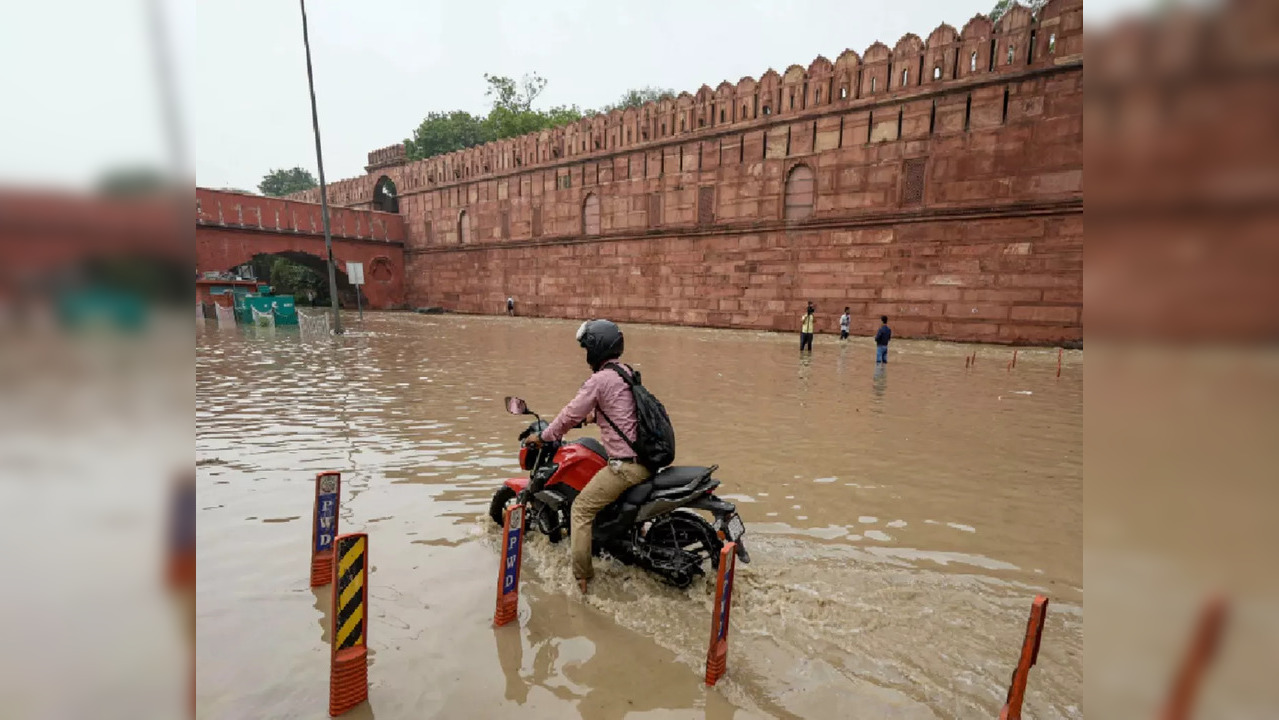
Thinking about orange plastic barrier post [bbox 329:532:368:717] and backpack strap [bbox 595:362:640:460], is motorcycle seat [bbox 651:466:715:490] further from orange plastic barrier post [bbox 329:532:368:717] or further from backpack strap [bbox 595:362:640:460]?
orange plastic barrier post [bbox 329:532:368:717]

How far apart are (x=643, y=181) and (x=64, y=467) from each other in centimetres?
2629

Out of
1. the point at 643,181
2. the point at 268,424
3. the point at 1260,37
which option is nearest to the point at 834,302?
the point at 643,181

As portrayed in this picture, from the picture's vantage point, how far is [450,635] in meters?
3.04

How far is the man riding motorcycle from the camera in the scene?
3.32 meters

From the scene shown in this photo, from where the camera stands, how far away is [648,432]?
10.8 ft

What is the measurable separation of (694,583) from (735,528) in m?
0.49

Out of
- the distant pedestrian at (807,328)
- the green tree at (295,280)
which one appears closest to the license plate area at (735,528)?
the distant pedestrian at (807,328)

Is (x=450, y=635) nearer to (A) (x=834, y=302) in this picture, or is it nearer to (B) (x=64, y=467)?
(B) (x=64, y=467)

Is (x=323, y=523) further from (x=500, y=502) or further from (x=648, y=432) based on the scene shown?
(x=648, y=432)

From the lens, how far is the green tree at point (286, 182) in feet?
231

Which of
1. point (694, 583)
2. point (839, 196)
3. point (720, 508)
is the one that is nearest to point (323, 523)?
point (694, 583)

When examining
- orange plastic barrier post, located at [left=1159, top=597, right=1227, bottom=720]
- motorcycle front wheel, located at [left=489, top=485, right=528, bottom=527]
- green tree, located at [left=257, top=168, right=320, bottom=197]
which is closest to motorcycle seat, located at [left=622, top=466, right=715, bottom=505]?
motorcycle front wheel, located at [left=489, top=485, right=528, bottom=527]

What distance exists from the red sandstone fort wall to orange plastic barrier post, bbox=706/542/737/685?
58.4ft

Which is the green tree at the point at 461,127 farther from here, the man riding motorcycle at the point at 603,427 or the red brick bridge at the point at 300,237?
the man riding motorcycle at the point at 603,427
